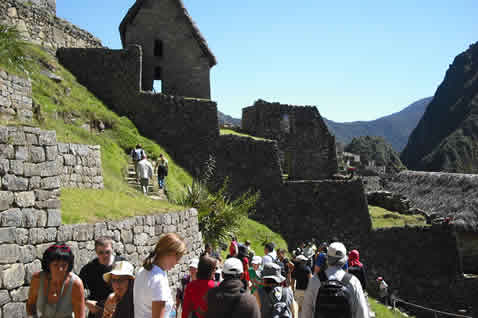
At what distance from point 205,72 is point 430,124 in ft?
225

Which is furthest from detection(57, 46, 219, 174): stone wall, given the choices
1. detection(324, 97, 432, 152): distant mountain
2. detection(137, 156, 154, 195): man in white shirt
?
detection(324, 97, 432, 152): distant mountain

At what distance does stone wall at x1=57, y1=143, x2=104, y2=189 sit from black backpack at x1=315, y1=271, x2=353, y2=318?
7.65 m

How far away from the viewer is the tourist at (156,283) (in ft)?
13.7

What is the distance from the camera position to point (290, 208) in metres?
22.2

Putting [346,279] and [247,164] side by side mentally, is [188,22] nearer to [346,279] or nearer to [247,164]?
[247,164]

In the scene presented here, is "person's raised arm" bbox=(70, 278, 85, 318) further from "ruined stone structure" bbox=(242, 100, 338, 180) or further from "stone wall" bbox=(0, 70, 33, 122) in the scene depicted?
"ruined stone structure" bbox=(242, 100, 338, 180)

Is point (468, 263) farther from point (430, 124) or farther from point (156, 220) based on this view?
point (430, 124)

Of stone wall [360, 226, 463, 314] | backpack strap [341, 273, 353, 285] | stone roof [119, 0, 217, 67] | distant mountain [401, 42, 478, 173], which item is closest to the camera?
backpack strap [341, 273, 353, 285]

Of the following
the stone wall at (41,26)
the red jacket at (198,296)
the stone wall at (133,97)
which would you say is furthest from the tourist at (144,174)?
the stone wall at (41,26)

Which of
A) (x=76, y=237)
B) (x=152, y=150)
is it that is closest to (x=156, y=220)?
(x=76, y=237)

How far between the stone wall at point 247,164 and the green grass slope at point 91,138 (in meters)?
2.56

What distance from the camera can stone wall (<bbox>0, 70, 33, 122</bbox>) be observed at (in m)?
11.0

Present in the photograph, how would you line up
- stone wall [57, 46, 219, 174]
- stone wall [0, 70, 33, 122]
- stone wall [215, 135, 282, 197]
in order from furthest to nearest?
stone wall [215, 135, 282, 197] → stone wall [57, 46, 219, 174] → stone wall [0, 70, 33, 122]

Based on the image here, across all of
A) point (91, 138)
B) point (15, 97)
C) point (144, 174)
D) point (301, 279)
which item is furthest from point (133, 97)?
point (301, 279)
